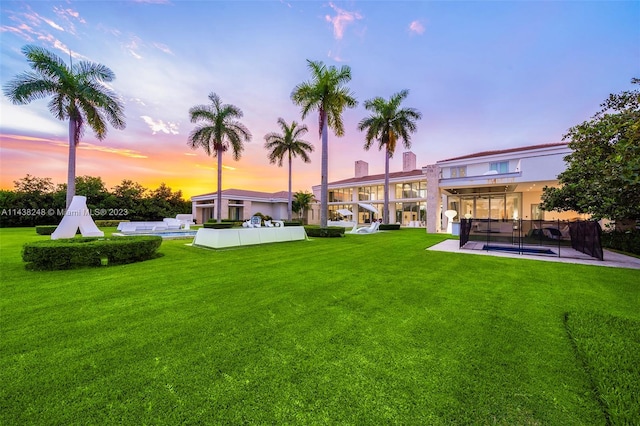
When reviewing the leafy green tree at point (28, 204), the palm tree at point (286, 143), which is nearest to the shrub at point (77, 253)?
the palm tree at point (286, 143)

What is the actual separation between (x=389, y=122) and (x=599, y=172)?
17.2 meters

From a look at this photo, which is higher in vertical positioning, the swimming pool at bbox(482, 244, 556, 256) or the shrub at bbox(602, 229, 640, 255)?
the shrub at bbox(602, 229, 640, 255)

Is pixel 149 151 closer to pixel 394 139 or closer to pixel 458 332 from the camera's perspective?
pixel 394 139

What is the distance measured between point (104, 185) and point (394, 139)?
41.4m

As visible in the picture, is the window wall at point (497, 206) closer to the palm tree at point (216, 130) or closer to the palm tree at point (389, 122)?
the palm tree at point (389, 122)

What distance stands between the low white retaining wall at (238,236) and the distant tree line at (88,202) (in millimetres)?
31947

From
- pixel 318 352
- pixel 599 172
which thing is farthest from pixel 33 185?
pixel 599 172

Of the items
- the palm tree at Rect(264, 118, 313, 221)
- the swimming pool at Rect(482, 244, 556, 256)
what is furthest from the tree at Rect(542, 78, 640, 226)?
the palm tree at Rect(264, 118, 313, 221)

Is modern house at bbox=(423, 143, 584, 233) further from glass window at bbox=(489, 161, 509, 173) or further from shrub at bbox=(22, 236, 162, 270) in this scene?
shrub at bbox=(22, 236, 162, 270)

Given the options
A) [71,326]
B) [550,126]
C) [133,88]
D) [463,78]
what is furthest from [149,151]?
[550,126]

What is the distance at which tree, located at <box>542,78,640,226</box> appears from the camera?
26.3 feet

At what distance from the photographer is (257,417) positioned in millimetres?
1852

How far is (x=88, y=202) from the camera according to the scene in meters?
34.7

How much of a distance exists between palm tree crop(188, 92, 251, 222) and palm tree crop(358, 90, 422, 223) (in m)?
12.8
